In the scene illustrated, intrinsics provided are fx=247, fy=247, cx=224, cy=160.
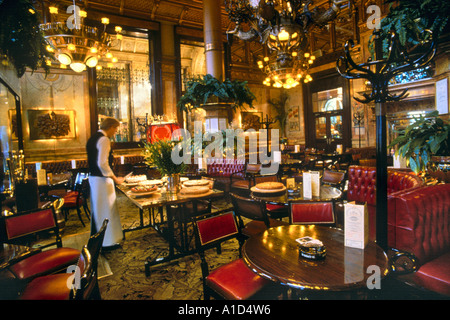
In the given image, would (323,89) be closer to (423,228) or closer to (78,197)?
(423,228)

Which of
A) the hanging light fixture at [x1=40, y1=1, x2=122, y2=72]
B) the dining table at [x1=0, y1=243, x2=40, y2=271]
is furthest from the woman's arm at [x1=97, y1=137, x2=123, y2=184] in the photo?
the hanging light fixture at [x1=40, y1=1, x2=122, y2=72]

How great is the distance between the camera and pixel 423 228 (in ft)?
6.70

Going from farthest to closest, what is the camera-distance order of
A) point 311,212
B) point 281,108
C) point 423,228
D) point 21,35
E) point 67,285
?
point 281,108
point 21,35
point 311,212
point 423,228
point 67,285

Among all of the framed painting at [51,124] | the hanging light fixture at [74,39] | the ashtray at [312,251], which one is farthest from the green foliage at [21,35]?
the framed painting at [51,124]

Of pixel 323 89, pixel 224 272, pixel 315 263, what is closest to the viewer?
pixel 315 263

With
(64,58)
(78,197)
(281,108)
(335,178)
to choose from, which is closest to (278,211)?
(335,178)

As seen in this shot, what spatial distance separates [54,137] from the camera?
300 inches

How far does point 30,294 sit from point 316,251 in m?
1.77

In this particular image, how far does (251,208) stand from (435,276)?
4.65 ft

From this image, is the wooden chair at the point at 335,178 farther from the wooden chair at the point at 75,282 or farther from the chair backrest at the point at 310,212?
the wooden chair at the point at 75,282

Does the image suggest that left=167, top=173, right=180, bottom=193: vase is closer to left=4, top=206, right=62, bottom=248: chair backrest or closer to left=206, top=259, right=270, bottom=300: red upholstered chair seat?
left=4, top=206, right=62, bottom=248: chair backrest

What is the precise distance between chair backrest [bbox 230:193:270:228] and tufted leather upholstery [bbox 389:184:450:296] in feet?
3.58

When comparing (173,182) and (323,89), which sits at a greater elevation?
(323,89)
